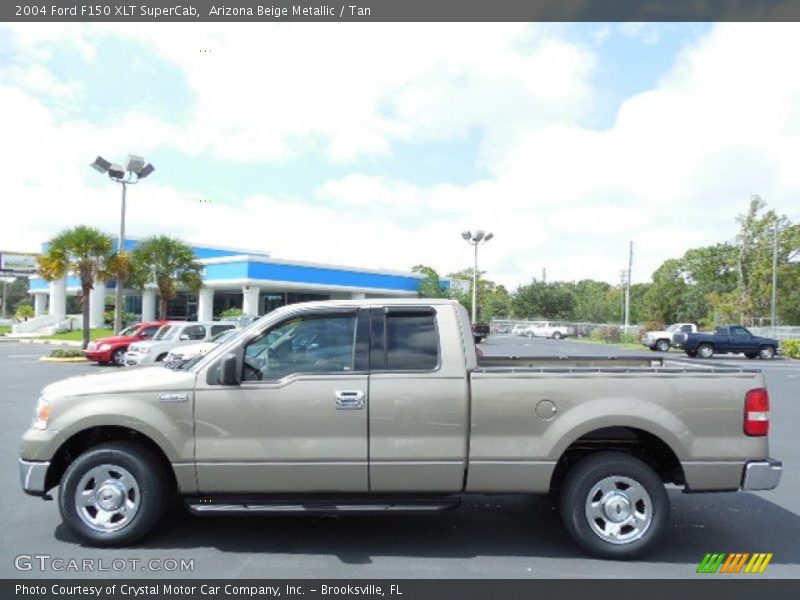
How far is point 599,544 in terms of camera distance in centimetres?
478

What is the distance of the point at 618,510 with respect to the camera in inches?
189

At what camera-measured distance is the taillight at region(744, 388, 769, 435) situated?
4777mm

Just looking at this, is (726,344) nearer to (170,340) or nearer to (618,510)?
(170,340)

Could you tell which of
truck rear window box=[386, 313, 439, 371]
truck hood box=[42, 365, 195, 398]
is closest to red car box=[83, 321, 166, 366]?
truck hood box=[42, 365, 195, 398]

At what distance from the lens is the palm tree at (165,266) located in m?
29.2

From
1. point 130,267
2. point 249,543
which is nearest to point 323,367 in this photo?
point 249,543

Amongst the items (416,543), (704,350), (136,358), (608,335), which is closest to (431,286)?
(608,335)

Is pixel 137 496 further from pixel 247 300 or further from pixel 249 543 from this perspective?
pixel 247 300

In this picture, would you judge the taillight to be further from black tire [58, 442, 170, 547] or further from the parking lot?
black tire [58, 442, 170, 547]

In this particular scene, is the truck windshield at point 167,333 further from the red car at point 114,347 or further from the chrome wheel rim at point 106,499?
the chrome wheel rim at point 106,499

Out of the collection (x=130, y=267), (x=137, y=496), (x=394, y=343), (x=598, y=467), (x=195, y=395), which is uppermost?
(x=130, y=267)

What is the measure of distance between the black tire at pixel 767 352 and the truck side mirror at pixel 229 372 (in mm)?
34228

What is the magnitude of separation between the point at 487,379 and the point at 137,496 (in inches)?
112

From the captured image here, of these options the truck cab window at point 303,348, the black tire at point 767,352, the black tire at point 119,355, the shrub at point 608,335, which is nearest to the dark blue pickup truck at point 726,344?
the black tire at point 767,352
